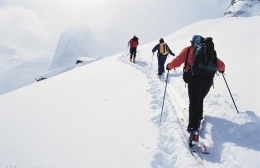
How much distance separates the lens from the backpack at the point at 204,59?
189 inches

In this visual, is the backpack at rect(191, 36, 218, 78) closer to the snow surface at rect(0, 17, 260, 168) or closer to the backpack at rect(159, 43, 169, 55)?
the snow surface at rect(0, 17, 260, 168)

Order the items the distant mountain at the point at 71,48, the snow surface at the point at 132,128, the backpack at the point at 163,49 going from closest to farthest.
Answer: the snow surface at the point at 132,128 < the backpack at the point at 163,49 < the distant mountain at the point at 71,48

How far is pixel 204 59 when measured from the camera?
15.8 ft

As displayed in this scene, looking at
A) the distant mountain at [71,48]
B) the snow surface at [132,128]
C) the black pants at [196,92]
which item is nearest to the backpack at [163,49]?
the snow surface at [132,128]

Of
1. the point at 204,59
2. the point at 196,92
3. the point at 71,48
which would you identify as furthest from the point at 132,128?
the point at 71,48

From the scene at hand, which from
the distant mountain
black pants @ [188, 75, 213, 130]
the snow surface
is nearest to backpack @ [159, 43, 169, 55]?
the snow surface

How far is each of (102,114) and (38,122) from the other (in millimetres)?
2349

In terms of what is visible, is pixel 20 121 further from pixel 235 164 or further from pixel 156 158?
pixel 235 164

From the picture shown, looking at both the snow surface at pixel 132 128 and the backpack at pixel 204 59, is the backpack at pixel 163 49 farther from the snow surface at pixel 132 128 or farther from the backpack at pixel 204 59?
the backpack at pixel 204 59

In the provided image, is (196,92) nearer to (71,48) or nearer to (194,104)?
(194,104)

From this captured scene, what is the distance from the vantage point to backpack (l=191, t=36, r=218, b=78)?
479 cm

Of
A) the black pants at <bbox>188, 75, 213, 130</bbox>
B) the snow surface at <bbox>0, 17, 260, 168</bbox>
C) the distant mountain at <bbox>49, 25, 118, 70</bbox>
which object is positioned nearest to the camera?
the snow surface at <bbox>0, 17, 260, 168</bbox>

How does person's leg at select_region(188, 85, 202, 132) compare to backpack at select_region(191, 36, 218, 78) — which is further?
person's leg at select_region(188, 85, 202, 132)

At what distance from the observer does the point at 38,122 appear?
801 cm
